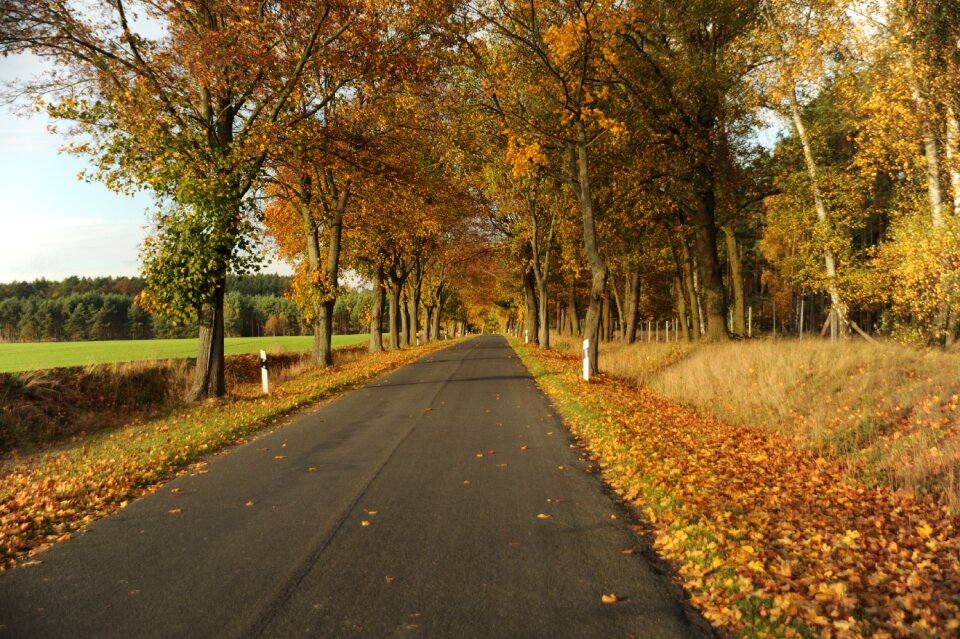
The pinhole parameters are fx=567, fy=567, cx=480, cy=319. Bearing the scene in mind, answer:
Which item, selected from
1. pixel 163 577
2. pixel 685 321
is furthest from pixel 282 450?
pixel 685 321

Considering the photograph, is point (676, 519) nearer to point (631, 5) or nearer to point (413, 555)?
point (413, 555)

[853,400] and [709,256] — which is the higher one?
[709,256]

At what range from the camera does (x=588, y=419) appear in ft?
33.3

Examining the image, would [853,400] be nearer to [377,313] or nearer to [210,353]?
[210,353]

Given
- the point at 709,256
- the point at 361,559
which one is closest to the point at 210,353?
the point at 361,559

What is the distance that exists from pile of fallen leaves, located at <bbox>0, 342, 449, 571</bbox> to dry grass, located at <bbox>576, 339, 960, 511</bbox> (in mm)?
8539

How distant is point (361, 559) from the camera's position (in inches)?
171

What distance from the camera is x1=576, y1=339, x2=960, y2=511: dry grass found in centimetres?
643

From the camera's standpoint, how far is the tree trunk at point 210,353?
45.9 ft

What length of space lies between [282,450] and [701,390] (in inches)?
351

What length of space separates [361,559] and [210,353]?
11.4m

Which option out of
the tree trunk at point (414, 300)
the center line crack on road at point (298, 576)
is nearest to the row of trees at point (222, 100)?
the center line crack on road at point (298, 576)

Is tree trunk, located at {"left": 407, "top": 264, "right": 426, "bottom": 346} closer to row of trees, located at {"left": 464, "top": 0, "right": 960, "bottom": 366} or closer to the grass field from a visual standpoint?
the grass field

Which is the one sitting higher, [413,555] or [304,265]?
[304,265]
